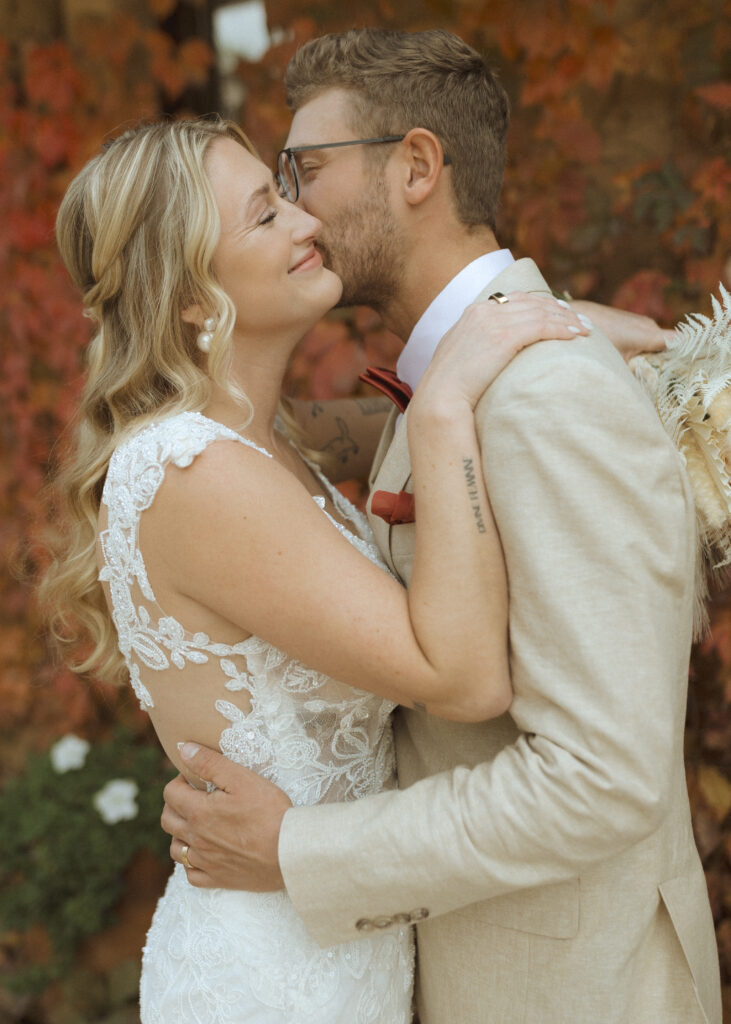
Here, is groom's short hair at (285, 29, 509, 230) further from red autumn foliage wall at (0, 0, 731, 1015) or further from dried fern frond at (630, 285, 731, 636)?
red autumn foliage wall at (0, 0, 731, 1015)

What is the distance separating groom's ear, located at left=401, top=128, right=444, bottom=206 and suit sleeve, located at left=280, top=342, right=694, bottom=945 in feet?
2.19

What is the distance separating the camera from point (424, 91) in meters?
2.06

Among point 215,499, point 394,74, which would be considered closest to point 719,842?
point 215,499

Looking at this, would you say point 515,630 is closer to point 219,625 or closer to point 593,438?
point 593,438

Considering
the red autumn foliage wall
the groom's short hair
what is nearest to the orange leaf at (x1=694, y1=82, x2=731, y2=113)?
the red autumn foliage wall

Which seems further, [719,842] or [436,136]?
[719,842]

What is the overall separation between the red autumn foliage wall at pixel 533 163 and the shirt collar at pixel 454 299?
109cm

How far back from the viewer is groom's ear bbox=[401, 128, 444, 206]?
2016mm

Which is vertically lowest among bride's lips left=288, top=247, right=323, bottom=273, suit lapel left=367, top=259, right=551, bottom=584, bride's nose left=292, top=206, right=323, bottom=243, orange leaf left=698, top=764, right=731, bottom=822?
orange leaf left=698, top=764, right=731, bottom=822

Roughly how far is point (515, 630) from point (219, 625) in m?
0.54

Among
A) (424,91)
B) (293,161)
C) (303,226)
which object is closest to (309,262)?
(303,226)

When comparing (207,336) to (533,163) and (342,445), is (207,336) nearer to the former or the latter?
(342,445)

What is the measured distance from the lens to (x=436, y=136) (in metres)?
2.04

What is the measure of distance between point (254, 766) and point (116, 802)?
207 cm
